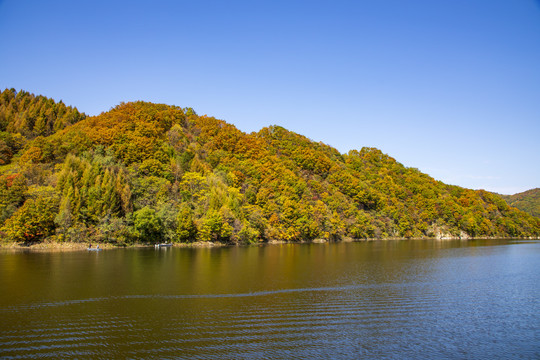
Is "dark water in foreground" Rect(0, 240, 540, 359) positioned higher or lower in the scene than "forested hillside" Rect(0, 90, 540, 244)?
lower

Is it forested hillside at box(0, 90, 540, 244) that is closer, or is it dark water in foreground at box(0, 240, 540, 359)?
dark water in foreground at box(0, 240, 540, 359)

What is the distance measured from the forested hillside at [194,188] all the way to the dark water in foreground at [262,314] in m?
32.4

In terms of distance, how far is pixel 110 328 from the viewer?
1909cm

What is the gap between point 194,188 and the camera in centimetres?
8756

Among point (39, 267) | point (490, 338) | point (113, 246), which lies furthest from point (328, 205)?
point (490, 338)

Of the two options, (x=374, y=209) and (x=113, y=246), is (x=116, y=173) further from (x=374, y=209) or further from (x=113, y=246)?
(x=374, y=209)

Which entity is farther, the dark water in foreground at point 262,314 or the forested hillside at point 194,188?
the forested hillside at point 194,188

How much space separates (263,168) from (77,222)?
55.9 meters

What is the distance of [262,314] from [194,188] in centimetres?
6812

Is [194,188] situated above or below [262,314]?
above

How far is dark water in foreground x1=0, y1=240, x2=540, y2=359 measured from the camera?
1684cm

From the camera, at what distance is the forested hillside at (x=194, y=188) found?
6762 centimetres

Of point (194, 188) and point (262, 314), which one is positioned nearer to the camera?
point (262, 314)

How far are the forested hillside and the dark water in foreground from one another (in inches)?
1276
